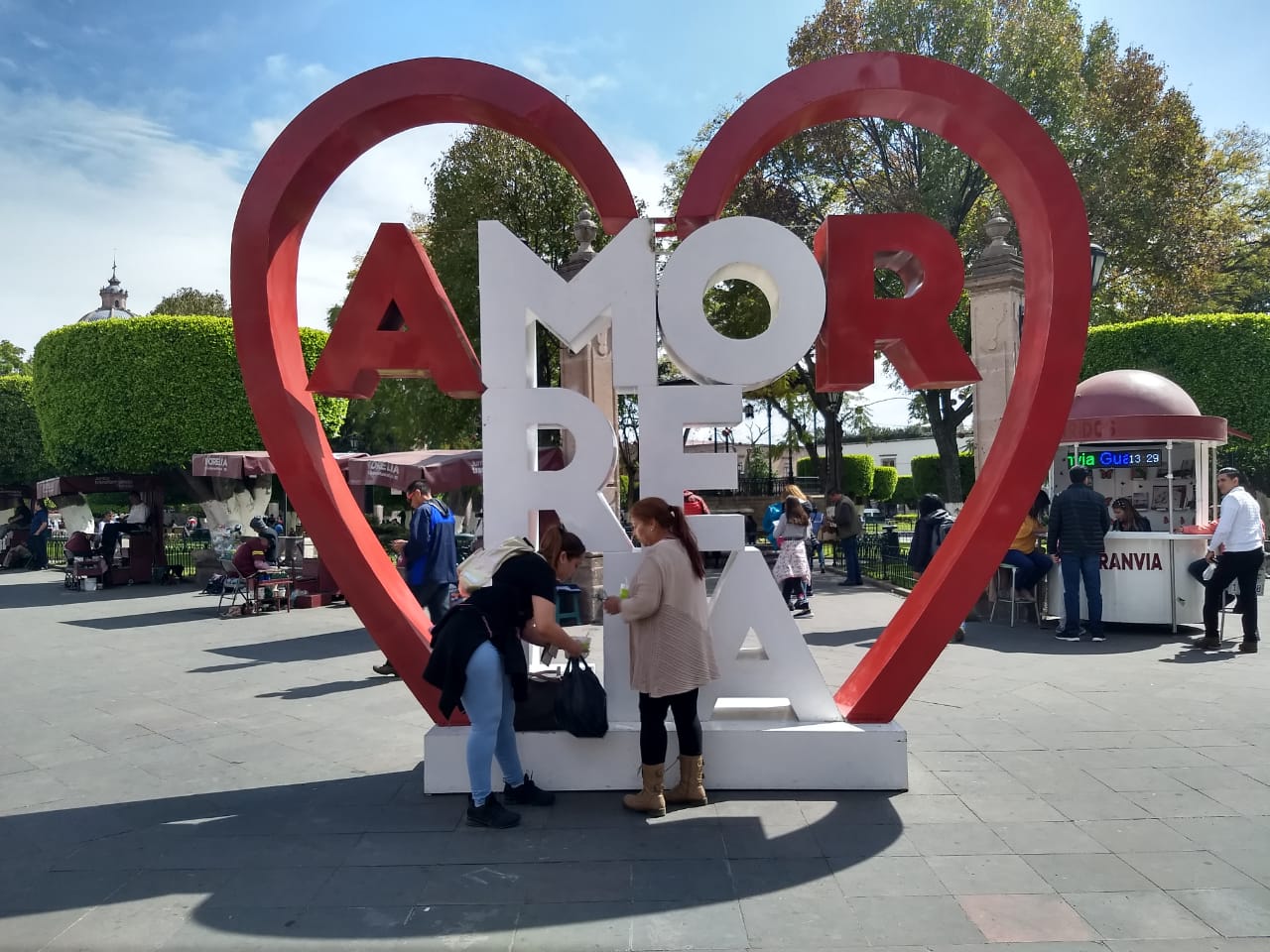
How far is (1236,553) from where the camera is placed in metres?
8.41

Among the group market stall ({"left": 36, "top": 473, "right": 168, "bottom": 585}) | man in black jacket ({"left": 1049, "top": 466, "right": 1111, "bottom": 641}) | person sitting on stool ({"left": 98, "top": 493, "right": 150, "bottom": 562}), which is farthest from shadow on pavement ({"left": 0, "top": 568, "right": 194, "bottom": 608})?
man in black jacket ({"left": 1049, "top": 466, "right": 1111, "bottom": 641})

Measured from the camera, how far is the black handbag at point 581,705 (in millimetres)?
4594

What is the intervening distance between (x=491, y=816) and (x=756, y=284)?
312cm

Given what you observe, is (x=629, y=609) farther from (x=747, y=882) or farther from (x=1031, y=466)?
(x=1031, y=466)

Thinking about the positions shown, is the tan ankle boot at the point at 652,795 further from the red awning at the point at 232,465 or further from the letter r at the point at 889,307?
the red awning at the point at 232,465

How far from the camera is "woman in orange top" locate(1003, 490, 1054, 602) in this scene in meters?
9.83

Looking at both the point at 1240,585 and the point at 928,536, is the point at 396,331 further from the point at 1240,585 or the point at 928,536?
the point at 1240,585

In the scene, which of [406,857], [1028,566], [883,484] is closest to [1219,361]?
[1028,566]

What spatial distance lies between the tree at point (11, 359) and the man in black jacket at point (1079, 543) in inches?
1966

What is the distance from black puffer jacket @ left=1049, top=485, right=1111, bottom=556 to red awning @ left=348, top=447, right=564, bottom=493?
6.86 m

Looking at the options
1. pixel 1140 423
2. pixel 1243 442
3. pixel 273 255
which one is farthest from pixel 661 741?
pixel 1243 442

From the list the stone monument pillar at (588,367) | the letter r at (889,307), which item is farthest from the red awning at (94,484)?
the letter r at (889,307)

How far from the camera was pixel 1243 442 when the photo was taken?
17.1 metres

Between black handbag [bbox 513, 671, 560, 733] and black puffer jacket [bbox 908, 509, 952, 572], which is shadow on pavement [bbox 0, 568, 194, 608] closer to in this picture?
black puffer jacket [bbox 908, 509, 952, 572]
